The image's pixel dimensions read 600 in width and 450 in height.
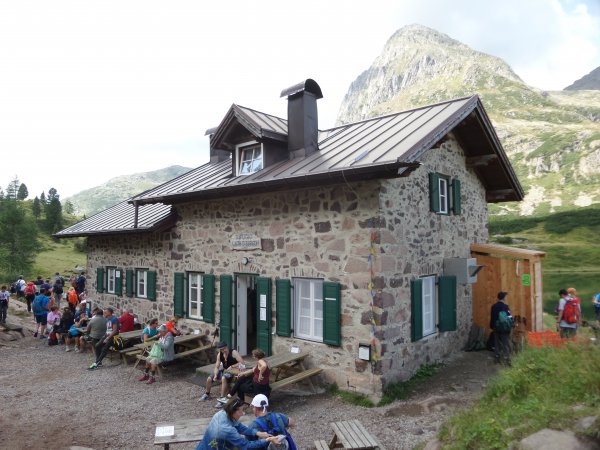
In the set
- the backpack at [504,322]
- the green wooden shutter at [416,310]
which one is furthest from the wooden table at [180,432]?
the backpack at [504,322]

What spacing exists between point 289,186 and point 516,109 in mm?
134887

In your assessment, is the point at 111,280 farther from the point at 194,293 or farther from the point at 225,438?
the point at 225,438

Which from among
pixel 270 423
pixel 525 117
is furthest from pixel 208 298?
pixel 525 117

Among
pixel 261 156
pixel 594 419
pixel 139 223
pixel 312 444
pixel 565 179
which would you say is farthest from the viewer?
pixel 565 179

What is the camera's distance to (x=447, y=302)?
9648 mm

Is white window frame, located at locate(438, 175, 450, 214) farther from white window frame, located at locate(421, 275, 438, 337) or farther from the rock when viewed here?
the rock

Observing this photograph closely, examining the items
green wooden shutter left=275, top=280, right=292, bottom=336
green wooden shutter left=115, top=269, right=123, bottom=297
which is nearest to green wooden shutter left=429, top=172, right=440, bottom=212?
green wooden shutter left=275, top=280, right=292, bottom=336

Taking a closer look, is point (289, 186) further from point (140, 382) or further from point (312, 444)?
point (140, 382)

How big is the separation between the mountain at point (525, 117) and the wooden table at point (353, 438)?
3345 inches

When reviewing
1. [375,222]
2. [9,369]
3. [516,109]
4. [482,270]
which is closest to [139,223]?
[9,369]

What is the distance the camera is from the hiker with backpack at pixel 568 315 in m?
9.75

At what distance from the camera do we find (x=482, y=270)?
36.6 ft

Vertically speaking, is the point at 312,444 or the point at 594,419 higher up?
the point at 594,419

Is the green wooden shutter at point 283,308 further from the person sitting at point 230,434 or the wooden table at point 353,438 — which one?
the person sitting at point 230,434
